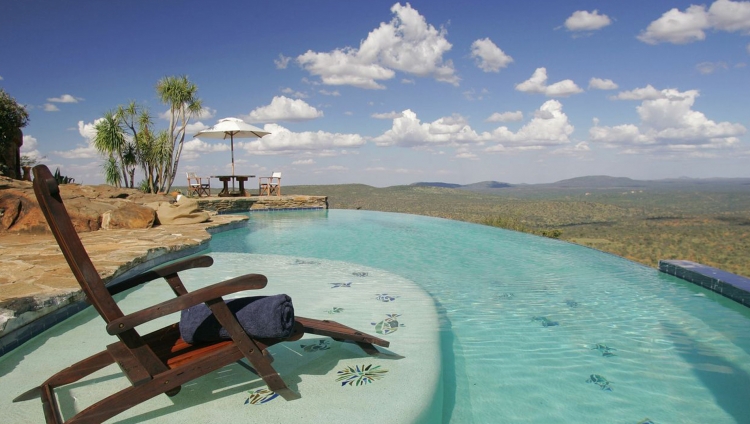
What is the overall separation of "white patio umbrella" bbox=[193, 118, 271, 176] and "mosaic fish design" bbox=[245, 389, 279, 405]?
1390 cm

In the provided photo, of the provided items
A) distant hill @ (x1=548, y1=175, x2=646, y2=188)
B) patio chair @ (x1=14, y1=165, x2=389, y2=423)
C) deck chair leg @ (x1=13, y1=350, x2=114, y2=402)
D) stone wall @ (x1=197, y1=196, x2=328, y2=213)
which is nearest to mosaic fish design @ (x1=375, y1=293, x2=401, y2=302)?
patio chair @ (x1=14, y1=165, x2=389, y2=423)

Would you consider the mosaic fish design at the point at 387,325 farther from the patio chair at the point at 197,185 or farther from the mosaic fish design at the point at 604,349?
the patio chair at the point at 197,185

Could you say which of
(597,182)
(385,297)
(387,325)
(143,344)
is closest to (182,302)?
(143,344)

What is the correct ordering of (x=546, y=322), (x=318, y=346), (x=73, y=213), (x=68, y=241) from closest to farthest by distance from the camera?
(x=68, y=241), (x=318, y=346), (x=546, y=322), (x=73, y=213)

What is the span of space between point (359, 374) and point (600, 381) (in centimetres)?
161

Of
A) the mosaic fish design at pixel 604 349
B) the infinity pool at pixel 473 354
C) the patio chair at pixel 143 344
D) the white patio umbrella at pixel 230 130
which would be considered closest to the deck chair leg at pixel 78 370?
the patio chair at pixel 143 344

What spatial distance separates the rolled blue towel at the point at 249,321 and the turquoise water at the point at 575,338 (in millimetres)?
1086

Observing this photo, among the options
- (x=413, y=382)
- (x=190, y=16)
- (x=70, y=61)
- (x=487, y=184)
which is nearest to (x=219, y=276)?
(x=413, y=382)

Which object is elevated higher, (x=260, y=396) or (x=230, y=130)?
(x=230, y=130)

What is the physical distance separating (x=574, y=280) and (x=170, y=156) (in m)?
17.0

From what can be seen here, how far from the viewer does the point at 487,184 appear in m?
146

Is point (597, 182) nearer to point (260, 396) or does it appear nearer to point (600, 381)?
point (600, 381)

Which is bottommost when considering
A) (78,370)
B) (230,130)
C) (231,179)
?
(78,370)

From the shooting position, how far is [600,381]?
2777 millimetres
